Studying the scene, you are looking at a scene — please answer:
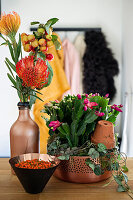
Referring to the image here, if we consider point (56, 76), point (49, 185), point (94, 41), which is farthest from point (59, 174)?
point (94, 41)

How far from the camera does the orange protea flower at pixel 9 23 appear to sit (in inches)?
27.9

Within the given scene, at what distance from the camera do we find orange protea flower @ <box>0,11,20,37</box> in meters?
0.71

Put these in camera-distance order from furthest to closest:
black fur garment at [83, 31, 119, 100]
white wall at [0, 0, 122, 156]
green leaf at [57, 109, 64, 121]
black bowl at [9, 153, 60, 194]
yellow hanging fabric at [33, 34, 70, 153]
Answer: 1. white wall at [0, 0, 122, 156]
2. black fur garment at [83, 31, 119, 100]
3. yellow hanging fabric at [33, 34, 70, 153]
4. green leaf at [57, 109, 64, 121]
5. black bowl at [9, 153, 60, 194]

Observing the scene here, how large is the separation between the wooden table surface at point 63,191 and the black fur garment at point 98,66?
1.23 m

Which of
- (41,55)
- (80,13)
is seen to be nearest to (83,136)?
(41,55)

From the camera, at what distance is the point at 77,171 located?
65 centimetres

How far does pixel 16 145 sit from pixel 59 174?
163 mm

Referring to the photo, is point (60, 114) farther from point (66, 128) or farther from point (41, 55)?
point (41, 55)

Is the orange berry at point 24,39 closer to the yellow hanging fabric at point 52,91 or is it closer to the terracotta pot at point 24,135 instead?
the terracotta pot at point 24,135

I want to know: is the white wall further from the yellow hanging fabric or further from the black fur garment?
the yellow hanging fabric

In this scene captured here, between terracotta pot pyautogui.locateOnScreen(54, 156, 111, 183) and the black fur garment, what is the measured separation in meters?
1.26

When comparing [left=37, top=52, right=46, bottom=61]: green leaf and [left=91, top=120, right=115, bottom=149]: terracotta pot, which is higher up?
[left=37, top=52, right=46, bottom=61]: green leaf

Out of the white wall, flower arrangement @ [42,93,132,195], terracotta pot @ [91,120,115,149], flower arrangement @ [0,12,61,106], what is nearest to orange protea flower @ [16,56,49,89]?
flower arrangement @ [0,12,61,106]

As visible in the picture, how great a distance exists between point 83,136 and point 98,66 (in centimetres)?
131
